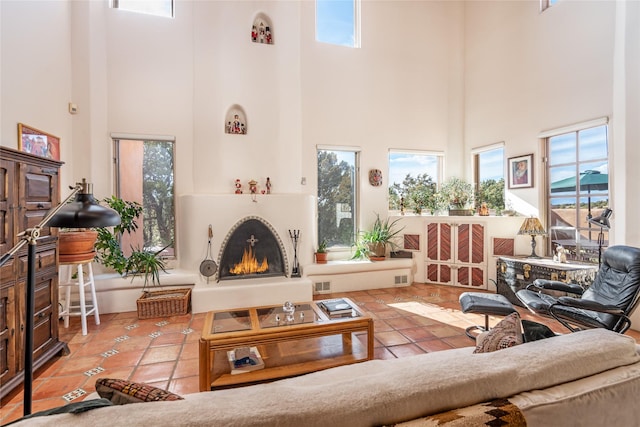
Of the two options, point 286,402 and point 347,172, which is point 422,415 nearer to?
point 286,402

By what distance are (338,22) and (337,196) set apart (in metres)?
2.95

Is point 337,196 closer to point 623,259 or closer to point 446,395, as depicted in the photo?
point 623,259

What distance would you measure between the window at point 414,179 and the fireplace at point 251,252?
224cm

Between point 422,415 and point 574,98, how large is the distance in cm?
465

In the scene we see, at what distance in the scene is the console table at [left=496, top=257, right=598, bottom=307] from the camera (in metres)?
3.37

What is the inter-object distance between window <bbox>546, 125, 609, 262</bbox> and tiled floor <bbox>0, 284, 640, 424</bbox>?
1116mm

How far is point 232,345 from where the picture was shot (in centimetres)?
215

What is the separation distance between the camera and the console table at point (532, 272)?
3369 mm

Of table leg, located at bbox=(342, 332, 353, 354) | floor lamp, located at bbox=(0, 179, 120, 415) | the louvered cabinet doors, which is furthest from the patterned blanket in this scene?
the louvered cabinet doors

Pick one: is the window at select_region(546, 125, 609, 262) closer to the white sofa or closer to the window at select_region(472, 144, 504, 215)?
the window at select_region(472, 144, 504, 215)

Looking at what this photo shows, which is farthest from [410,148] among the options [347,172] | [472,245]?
[472,245]

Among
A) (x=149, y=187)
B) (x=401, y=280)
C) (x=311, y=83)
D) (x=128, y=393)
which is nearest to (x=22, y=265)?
(x=128, y=393)

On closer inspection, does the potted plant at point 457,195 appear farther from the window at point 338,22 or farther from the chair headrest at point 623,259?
the window at point 338,22

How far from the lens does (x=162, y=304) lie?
145 inches
